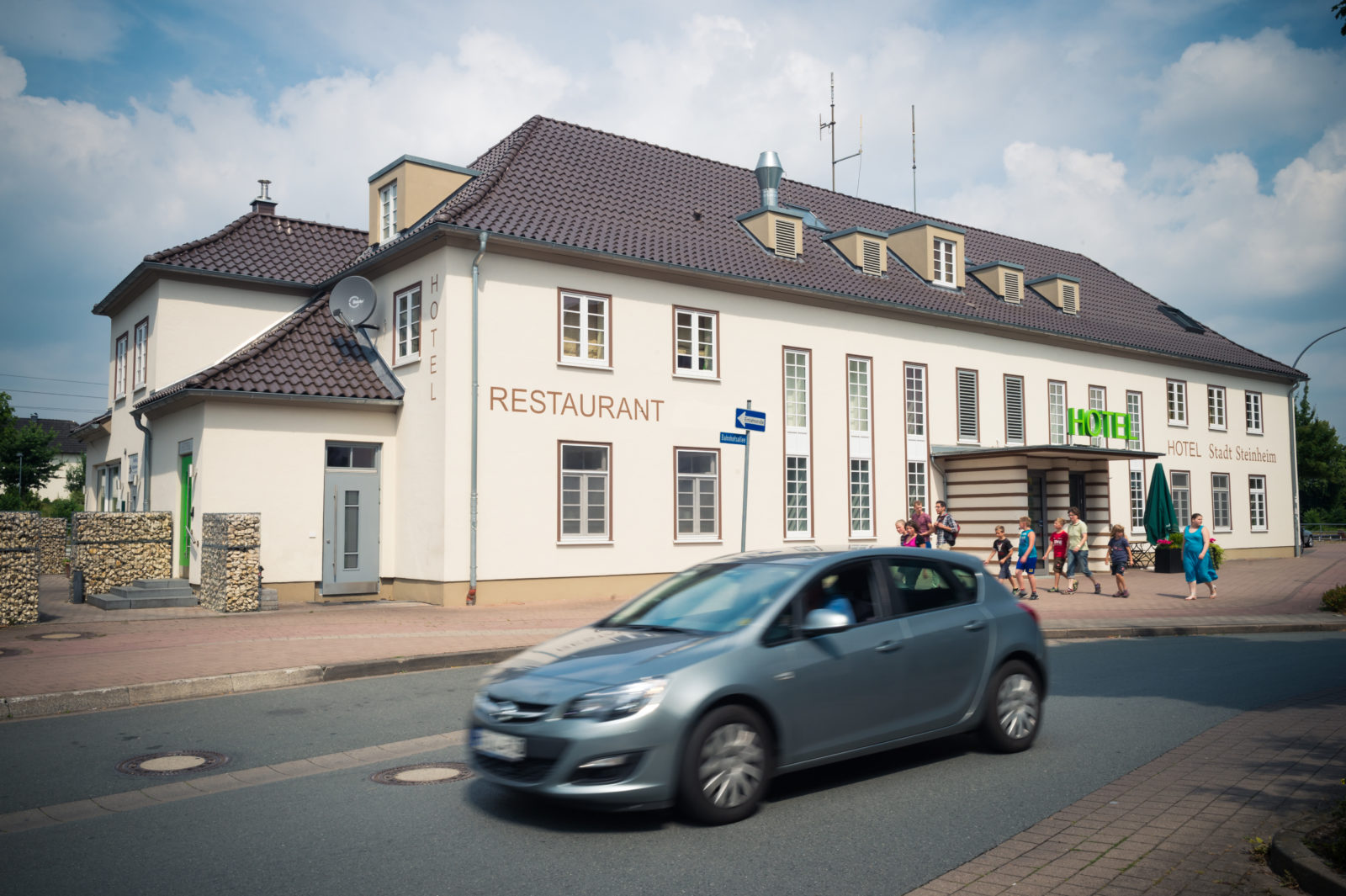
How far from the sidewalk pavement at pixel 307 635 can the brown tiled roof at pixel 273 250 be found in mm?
7785

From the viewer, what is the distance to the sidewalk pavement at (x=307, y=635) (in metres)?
10.2

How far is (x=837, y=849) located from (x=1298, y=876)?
202 centimetres

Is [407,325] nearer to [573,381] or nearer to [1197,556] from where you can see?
[573,381]

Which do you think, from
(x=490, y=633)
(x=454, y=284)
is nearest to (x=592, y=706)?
(x=490, y=633)

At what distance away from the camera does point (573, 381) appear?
802 inches

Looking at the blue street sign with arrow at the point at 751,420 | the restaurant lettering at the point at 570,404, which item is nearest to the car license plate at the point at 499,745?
the blue street sign with arrow at the point at 751,420

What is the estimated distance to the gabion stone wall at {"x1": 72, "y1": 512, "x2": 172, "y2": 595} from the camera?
19.2 metres

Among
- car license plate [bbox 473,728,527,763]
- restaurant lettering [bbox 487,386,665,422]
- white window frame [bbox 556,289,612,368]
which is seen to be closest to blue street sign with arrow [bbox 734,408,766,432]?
restaurant lettering [bbox 487,386,665,422]

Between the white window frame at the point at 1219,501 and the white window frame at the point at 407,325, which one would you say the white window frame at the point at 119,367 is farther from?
the white window frame at the point at 1219,501

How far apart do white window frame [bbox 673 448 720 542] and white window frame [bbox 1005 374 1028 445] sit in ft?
35.3

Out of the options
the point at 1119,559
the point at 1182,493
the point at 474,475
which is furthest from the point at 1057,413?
the point at 474,475

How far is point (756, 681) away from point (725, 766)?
0.49 metres

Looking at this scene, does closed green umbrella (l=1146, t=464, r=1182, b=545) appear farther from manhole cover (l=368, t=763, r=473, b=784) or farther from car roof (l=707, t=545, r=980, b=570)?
manhole cover (l=368, t=763, r=473, b=784)

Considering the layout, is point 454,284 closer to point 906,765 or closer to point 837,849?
point 906,765
